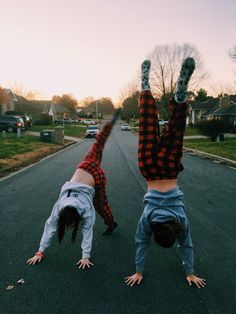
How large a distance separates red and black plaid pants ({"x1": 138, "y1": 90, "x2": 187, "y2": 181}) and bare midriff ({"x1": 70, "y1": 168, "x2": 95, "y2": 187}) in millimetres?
1119

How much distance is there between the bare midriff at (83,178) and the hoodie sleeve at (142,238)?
3.41ft

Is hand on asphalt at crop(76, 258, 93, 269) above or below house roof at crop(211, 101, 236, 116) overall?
below

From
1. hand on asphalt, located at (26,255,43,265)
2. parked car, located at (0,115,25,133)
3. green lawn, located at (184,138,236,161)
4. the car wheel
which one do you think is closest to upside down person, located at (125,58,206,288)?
hand on asphalt, located at (26,255,43,265)

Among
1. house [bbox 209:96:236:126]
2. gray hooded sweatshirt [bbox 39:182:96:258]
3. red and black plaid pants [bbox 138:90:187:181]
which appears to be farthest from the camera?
house [bbox 209:96:236:126]

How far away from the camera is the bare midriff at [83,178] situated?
389 centimetres

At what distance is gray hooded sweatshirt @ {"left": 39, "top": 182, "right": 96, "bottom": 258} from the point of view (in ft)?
11.4

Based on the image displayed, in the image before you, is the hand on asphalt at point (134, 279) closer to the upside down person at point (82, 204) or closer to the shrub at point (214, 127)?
the upside down person at point (82, 204)

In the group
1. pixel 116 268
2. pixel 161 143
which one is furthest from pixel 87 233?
pixel 161 143

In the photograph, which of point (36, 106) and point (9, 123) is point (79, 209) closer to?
point (9, 123)

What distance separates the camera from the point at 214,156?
1539cm

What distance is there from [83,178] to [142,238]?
1.18m

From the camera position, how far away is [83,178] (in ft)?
12.9

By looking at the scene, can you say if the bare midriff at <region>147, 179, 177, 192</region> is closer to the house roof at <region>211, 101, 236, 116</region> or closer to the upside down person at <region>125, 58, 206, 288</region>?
the upside down person at <region>125, 58, 206, 288</region>

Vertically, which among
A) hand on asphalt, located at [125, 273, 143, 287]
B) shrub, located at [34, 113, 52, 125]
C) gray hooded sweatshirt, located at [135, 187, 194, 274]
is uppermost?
gray hooded sweatshirt, located at [135, 187, 194, 274]
